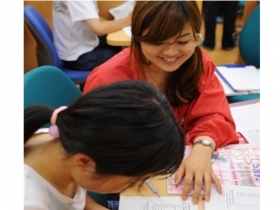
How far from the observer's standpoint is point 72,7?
1.92m

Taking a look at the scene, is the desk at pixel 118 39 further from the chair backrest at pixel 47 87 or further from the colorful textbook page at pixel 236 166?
the colorful textbook page at pixel 236 166

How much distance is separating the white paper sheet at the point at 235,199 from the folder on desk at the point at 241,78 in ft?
2.67

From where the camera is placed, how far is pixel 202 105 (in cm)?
118

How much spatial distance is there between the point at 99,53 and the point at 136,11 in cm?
114

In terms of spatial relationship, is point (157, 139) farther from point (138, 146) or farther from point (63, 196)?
point (63, 196)

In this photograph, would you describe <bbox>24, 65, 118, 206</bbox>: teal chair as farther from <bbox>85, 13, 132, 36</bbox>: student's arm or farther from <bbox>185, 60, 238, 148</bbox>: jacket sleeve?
<bbox>85, 13, 132, 36</bbox>: student's arm

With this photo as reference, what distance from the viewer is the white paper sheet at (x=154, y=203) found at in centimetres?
84

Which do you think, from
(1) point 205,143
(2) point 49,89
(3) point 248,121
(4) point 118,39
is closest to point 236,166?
(1) point 205,143

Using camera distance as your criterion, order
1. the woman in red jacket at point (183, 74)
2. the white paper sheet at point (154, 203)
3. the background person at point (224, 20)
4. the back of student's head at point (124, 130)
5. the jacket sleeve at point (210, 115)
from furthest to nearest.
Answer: the background person at point (224, 20) → the jacket sleeve at point (210, 115) → the woman in red jacket at point (183, 74) → the white paper sheet at point (154, 203) → the back of student's head at point (124, 130)

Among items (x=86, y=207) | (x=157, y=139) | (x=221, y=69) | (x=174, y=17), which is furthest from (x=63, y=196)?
(x=221, y=69)

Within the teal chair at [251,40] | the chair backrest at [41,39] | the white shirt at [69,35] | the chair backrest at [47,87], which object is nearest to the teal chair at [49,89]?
the chair backrest at [47,87]

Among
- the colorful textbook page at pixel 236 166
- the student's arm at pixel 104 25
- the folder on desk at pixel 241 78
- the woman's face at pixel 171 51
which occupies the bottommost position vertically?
the folder on desk at pixel 241 78

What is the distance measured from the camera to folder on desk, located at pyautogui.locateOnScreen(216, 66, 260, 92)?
1.64 metres

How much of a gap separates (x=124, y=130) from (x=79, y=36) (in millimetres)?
1594
